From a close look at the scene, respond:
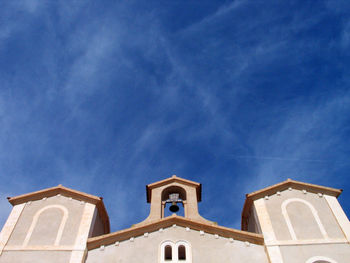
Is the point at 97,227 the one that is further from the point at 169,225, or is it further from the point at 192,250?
the point at 192,250

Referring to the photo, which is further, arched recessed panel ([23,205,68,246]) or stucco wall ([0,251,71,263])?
arched recessed panel ([23,205,68,246])

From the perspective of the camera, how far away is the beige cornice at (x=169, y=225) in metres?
19.6

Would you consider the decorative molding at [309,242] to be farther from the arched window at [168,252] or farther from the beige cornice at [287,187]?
the arched window at [168,252]

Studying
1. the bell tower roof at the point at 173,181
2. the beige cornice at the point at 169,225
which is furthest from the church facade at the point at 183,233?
the bell tower roof at the point at 173,181

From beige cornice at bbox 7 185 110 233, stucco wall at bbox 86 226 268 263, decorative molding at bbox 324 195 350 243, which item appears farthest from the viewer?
beige cornice at bbox 7 185 110 233

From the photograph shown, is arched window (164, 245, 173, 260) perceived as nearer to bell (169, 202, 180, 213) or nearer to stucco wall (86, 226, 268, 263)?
stucco wall (86, 226, 268, 263)

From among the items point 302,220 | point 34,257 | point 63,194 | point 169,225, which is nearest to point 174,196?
point 169,225

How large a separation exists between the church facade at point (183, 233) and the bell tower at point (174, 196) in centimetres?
10

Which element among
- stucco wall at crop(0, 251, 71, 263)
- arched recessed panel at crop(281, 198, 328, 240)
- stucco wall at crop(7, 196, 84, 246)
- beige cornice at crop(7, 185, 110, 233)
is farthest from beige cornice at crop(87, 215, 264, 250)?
beige cornice at crop(7, 185, 110, 233)

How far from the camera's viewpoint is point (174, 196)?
24328mm

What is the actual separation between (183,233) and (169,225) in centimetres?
93

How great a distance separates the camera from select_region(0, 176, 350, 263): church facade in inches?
741

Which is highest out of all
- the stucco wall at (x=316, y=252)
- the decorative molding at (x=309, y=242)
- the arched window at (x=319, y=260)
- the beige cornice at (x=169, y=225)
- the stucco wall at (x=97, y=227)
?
the stucco wall at (x=97, y=227)

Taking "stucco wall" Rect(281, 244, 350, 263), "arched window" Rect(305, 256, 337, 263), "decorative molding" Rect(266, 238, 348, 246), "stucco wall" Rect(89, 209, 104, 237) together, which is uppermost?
"stucco wall" Rect(89, 209, 104, 237)
